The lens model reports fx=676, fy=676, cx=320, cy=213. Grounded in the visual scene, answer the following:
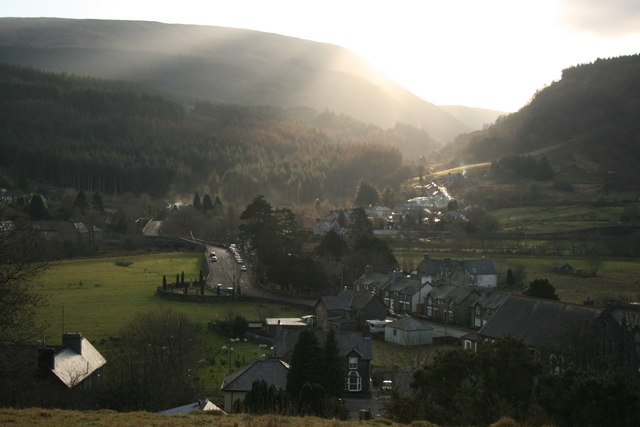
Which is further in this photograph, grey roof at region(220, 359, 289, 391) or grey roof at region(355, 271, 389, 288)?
grey roof at region(355, 271, 389, 288)

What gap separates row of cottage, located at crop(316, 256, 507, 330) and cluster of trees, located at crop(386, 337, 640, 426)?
76.3 ft

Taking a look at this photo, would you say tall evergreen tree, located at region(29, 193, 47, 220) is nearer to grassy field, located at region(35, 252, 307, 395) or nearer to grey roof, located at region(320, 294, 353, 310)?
grassy field, located at region(35, 252, 307, 395)

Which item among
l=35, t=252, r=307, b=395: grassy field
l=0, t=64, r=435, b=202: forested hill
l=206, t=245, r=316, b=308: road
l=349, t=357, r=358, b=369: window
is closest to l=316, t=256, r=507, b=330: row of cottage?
l=35, t=252, r=307, b=395: grassy field

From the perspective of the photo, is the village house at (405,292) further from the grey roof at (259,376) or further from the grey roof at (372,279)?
the grey roof at (259,376)

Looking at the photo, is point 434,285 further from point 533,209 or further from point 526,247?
point 533,209

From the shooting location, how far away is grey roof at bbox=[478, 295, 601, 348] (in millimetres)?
28844

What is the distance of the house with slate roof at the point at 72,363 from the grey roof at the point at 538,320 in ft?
53.6

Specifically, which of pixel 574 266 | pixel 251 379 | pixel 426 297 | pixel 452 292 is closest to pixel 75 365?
pixel 251 379

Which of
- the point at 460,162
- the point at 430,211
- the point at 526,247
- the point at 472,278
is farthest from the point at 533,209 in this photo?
the point at 460,162

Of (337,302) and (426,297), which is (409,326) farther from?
(426,297)

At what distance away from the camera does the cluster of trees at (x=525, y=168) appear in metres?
118

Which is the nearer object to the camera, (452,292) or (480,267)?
(452,292)

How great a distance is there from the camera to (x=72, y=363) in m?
23.8

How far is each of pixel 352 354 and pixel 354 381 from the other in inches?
44.5
